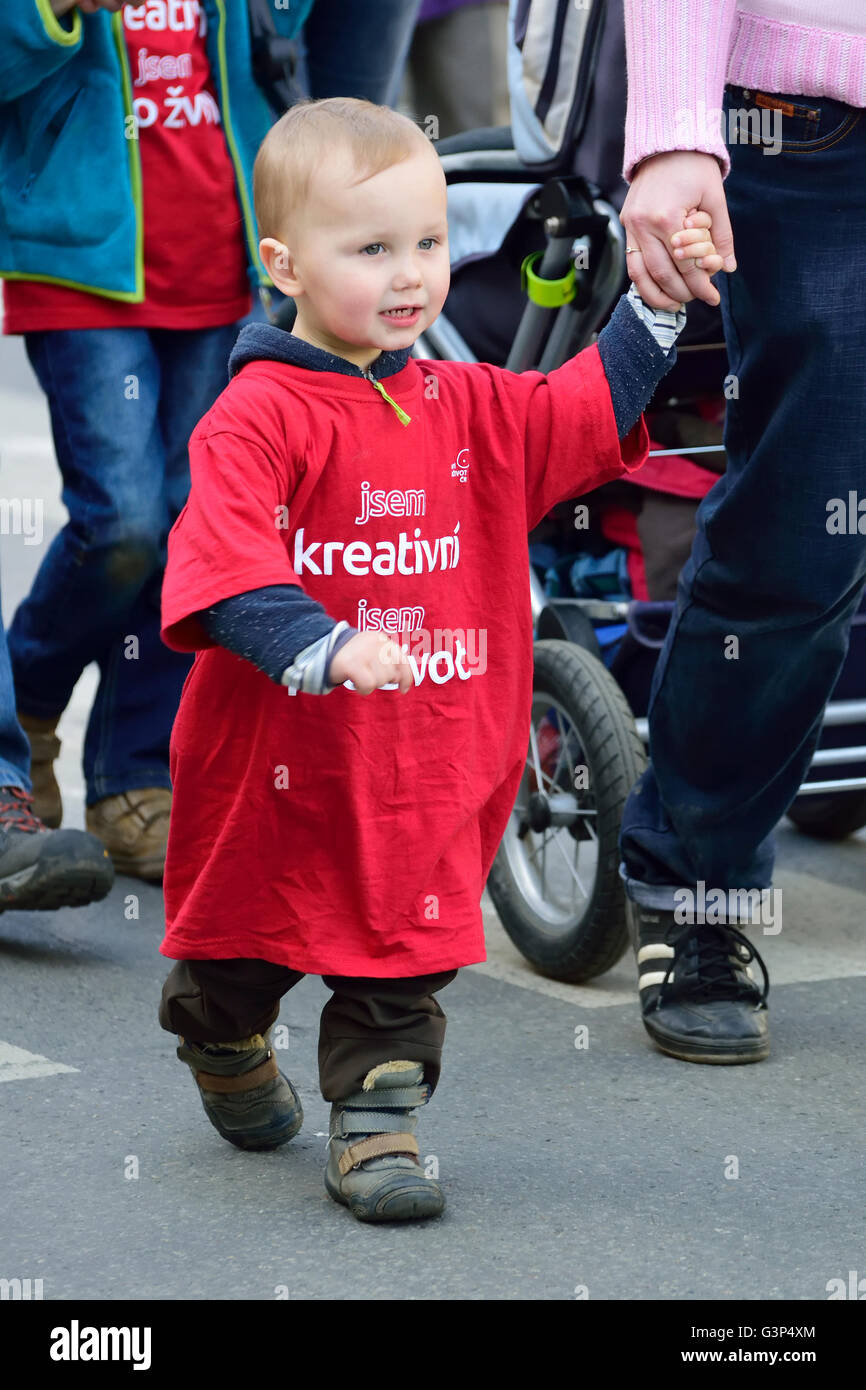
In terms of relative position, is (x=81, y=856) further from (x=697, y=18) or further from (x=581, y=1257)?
(x=697, y=18)

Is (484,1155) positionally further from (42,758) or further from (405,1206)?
(42,758)

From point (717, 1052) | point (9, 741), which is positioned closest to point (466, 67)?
point (9, 741)

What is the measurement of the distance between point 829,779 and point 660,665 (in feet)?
2.25

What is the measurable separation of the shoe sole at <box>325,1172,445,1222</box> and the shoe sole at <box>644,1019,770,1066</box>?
66 centimetres

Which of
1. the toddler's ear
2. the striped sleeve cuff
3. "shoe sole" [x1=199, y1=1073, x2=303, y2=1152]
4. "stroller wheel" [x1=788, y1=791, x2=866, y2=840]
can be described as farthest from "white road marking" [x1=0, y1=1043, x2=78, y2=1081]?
"stroller wheel" [x1=788, y1=791, x2=866, y2=840]

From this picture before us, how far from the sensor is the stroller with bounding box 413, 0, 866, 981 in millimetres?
3266

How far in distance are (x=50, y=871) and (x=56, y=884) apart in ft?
0.08

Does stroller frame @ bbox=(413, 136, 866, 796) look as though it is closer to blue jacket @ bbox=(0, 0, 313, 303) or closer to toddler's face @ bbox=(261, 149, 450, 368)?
blue jacket @ bbox=(0, 0, 313, 303)

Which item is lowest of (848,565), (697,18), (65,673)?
(65,673)

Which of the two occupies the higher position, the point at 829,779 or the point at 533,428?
the point at 533,428

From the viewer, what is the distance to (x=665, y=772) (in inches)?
116

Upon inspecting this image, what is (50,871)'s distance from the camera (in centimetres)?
323

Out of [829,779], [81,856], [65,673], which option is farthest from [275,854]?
Result: [65,673]
